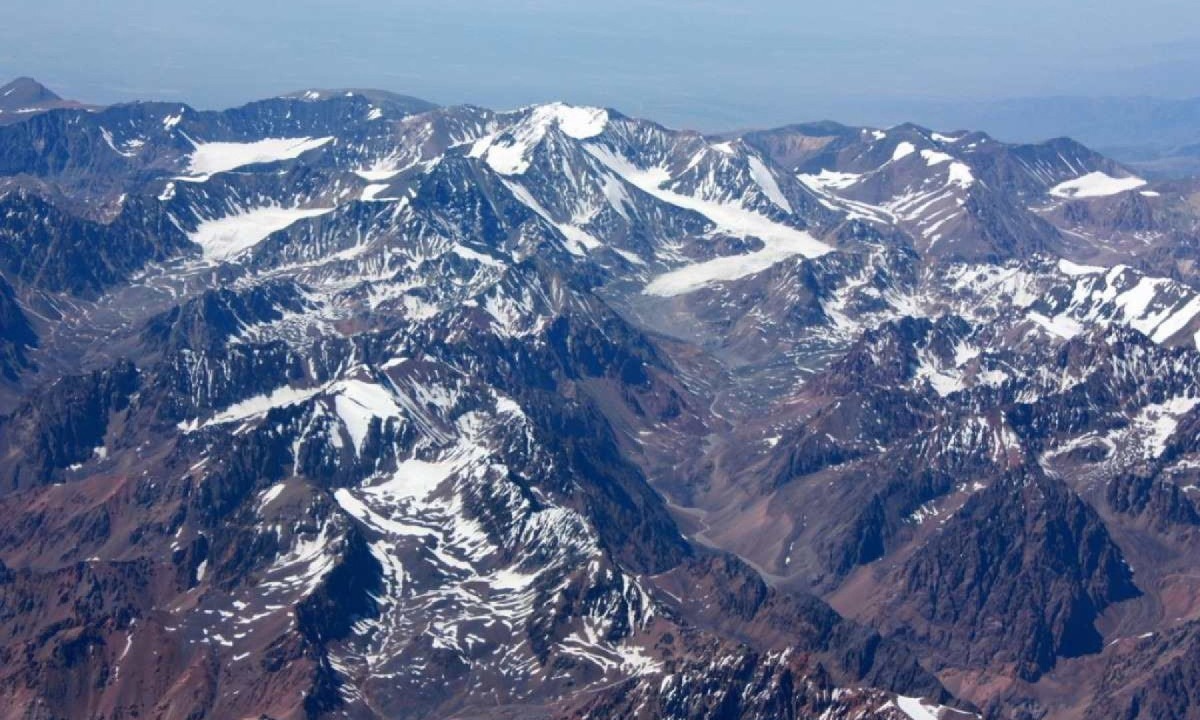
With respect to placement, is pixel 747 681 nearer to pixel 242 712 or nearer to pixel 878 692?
pixel 878 692

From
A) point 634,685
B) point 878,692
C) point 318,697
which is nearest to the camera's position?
point 878,692

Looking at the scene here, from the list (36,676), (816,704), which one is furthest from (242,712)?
(816,704)

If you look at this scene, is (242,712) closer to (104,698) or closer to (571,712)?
(104,698)

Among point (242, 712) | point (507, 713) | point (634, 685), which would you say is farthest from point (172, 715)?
point (634, 685)

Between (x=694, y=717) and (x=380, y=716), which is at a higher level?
(x=694, y=717)

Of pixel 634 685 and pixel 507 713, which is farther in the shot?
pixel 507 713

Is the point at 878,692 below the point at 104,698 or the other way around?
the other way around

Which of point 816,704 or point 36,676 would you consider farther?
point 36,676

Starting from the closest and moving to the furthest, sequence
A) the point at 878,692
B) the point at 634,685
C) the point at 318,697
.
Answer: the point at 878,692
the point at 634,685
the point at 318,697
